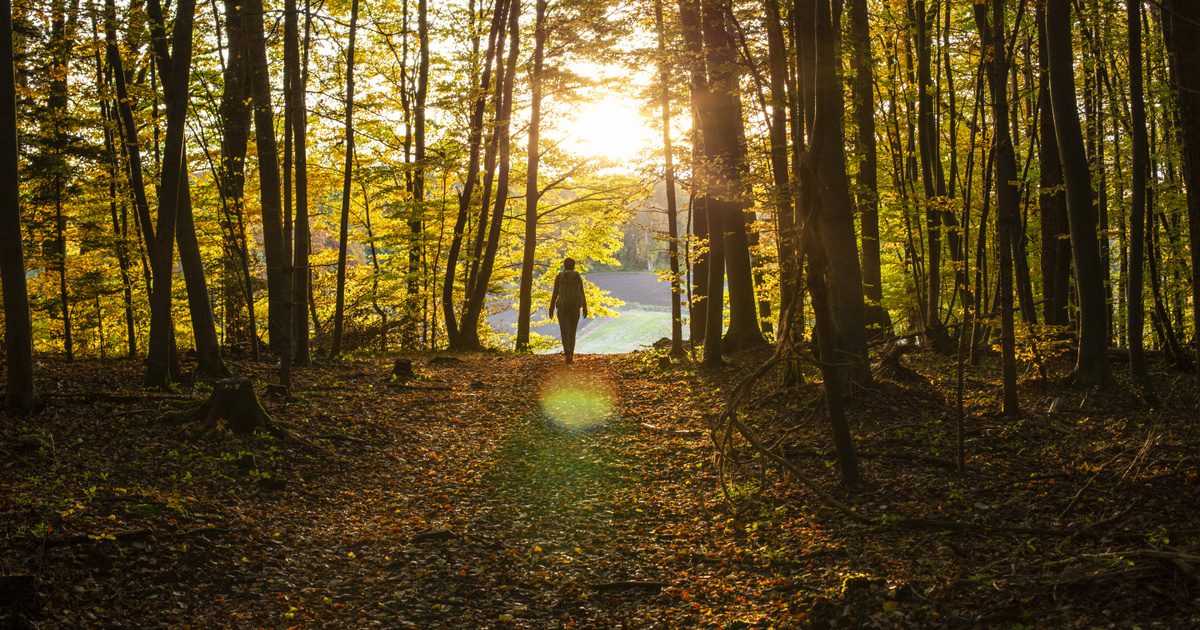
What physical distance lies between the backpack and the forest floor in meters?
5.61

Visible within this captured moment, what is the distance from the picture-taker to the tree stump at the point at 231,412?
7531 millimetres

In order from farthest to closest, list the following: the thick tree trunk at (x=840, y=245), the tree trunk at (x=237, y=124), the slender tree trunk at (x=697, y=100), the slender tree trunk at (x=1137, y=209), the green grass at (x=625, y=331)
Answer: the green grass at (x=625, y=331) → the tree trunk at (x=237, y=124) → the slender tree trunk at (x=697, y=100) → the thick tree trunk at (x=840, y=245) → the slender tree trunk at (x=1137, y=209)

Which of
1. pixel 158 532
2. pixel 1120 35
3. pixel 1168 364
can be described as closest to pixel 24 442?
pixel 158 532

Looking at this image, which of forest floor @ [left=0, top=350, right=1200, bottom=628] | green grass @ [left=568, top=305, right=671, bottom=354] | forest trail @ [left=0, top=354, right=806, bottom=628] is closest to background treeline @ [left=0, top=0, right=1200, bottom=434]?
forest floor @ [left=0, top=350, right=1200, bottom=628]

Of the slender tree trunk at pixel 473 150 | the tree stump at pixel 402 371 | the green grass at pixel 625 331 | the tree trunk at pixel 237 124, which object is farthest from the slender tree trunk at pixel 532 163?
the green grass at pixel 625 331

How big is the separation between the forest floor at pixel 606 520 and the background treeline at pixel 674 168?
36.5 inches

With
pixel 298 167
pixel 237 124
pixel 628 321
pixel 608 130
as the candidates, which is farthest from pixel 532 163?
pixel 628 321

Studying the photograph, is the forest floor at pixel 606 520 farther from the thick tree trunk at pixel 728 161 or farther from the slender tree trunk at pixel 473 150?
the slender tree trunk at pixel 473 150

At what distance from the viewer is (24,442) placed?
242 inches

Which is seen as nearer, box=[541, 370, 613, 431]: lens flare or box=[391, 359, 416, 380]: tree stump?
box=[541, 370, 613, 431]: lens flare

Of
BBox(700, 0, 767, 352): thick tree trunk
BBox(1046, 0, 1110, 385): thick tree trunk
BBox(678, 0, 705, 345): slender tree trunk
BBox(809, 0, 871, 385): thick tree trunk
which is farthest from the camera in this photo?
BBox(678, 0, 705, 345): slender tree trunk

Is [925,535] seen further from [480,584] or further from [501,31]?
[501,31]

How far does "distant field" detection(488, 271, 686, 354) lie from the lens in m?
56.6

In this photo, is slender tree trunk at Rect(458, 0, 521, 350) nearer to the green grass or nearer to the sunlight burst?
the sunlight burst
